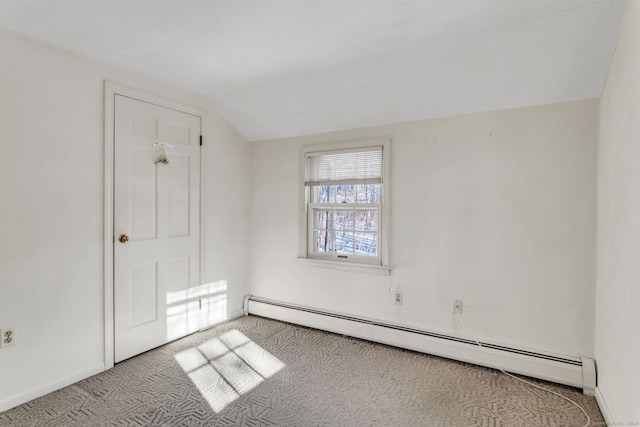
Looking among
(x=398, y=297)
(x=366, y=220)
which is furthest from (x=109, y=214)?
(x=398, y=297)

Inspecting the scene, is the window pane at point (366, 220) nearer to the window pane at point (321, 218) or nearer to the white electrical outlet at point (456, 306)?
the window pane at point (321, 218)

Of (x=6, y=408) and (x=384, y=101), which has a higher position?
(x=384, y=101)

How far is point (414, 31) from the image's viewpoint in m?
2.04

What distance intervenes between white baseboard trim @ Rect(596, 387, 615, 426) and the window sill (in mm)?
1569

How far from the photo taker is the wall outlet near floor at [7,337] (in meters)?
2.05

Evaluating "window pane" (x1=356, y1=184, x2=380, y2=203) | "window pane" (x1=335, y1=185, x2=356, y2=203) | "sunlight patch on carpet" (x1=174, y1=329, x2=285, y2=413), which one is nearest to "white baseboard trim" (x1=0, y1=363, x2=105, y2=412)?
"sunlight patch on carpet" (x1=174, y1=329, x2=285, y2=413)

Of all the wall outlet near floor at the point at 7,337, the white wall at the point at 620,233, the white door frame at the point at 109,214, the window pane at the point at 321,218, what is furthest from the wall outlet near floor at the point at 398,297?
the wall outlet near floor at the point at 7,337

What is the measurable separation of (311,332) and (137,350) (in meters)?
1.51

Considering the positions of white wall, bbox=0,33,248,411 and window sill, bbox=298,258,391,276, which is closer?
white wall, bbox=0,33,248,411

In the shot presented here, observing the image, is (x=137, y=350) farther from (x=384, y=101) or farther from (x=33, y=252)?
(x=384, y=101)

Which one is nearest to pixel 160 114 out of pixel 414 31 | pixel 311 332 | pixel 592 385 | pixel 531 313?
pixel 414 31

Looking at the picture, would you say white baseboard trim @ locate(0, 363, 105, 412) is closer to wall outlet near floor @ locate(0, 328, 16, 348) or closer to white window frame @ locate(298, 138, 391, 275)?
wall outlet near floor @ locate(0, 328, 16, 348)

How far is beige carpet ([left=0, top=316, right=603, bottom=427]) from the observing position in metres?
1.98

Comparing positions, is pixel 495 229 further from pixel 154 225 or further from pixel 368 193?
pixel 154 225
